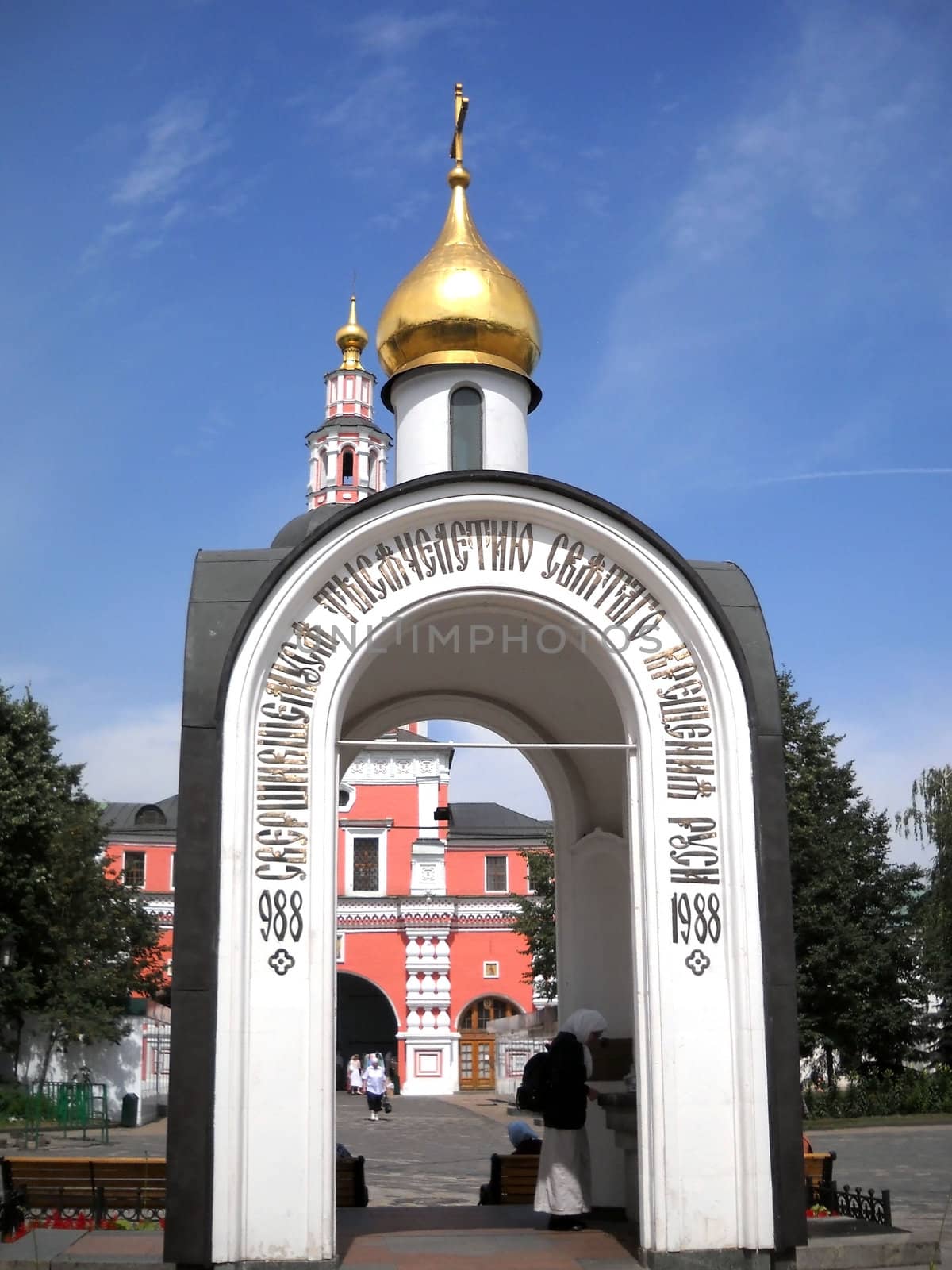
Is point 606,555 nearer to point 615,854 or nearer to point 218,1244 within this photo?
point 615,854

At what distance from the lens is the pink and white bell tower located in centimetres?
4378

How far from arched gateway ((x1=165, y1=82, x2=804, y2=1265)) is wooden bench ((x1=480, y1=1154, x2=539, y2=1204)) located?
50.0 inches

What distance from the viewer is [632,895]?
8.88m

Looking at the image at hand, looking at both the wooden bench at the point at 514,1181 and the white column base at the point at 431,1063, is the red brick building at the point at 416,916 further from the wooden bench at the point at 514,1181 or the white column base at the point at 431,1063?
the wooden bench at the point at 514,1181

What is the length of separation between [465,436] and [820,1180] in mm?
6564

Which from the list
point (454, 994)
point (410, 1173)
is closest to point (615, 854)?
point (410, 1173)

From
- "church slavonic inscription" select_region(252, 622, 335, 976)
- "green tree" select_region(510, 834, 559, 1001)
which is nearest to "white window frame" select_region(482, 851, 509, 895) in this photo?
"green tree" select_region(510, 834, 559, 1001)

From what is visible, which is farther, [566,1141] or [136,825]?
[136,825]

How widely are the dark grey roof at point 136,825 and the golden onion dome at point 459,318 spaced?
1238 inches

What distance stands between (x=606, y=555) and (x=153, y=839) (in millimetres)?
37308

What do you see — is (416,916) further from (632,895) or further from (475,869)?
(632,895)

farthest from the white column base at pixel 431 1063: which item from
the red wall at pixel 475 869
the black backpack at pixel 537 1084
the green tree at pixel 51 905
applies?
the black backpack at pixel 537 1084

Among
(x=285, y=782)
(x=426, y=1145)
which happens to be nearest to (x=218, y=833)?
(x=285, y=782)

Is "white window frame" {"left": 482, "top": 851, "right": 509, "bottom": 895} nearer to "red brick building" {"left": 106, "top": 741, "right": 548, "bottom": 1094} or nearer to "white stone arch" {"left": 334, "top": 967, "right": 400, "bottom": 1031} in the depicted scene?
"red brick building" {"left": 106, "top": 741, "right": 548, "bottom": 1094}
